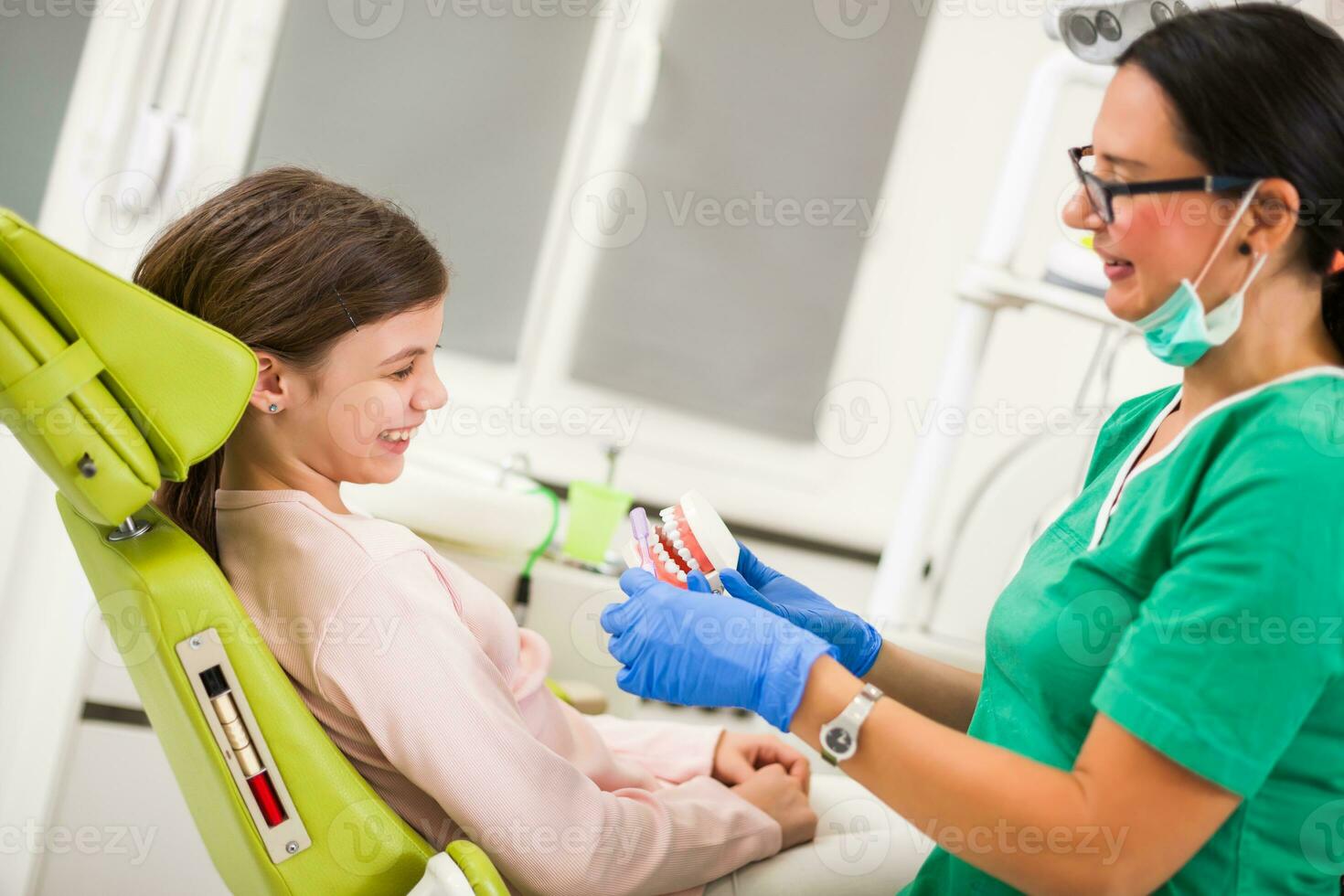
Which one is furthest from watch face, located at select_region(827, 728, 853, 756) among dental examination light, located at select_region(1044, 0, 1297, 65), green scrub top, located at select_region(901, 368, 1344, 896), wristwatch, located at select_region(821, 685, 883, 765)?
dental examination light, located at select_region(1044, 0, 1297, 65)

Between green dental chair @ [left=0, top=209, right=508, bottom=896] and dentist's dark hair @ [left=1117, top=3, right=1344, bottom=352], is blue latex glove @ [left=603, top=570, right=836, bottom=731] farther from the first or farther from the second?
dentist's dark hair @ [left=1117, top=3, right=1344, bottom=352]

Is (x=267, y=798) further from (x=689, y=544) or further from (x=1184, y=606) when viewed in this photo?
(x=1184, y=606)

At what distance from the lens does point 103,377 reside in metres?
0.82

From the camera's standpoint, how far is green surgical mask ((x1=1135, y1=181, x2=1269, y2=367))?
876mm

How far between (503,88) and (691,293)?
62cm

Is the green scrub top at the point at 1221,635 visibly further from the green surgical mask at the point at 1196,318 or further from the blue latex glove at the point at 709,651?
the blue latex glove at the point at 709,651

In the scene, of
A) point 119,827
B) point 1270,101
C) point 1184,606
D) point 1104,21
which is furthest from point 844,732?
point 119,827

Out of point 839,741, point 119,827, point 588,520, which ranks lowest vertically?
point 119,827

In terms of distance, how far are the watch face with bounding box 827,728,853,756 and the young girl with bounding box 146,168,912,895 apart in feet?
0.98

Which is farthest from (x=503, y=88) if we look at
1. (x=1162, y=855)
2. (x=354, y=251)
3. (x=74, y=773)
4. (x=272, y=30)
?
(x=1162, y=855)

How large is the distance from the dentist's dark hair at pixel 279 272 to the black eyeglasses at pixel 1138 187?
0.68m

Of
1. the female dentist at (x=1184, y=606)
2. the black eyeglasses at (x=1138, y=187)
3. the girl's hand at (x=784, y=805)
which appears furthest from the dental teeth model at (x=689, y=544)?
→ the black eyeglasses at (x=1138, y=187)

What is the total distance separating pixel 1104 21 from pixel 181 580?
1349 mm

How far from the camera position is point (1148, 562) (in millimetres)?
893
